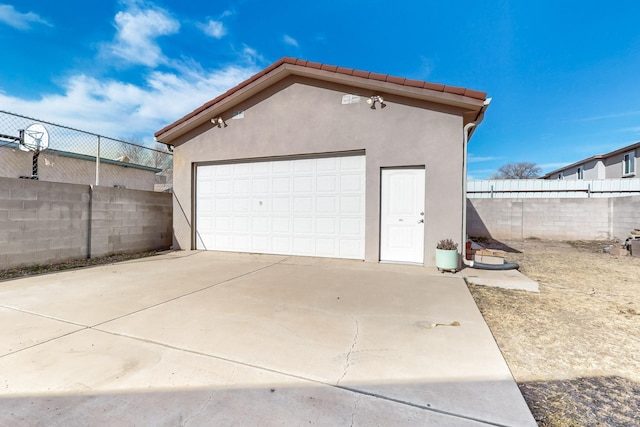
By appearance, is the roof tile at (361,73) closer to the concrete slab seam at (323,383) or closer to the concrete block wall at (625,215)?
the concrete slab seam at (323,383)

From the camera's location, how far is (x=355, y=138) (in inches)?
261

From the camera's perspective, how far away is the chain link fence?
21.4ft

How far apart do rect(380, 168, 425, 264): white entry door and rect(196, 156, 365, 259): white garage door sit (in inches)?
21.8

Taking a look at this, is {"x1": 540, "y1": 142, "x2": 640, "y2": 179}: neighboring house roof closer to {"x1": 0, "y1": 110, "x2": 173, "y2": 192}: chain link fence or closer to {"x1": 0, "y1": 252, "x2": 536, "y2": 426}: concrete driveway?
{"x1": 0, "y1": 252, "x2": 536, "y2": 426}: concrete driveway

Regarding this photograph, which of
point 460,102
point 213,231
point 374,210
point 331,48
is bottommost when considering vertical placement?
point 213,231

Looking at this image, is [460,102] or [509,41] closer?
[460,102]

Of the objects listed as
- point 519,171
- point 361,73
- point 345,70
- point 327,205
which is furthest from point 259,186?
point 519,171

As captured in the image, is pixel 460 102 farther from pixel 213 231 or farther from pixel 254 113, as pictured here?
pixel 213 231

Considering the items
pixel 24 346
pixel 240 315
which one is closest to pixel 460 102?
pixel 240 315

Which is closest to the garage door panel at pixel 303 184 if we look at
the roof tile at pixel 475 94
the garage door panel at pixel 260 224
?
the garage door panel at pixel 260 224

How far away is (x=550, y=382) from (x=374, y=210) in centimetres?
459

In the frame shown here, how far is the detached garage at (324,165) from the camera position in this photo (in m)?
5.98

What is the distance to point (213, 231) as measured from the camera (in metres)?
8.41

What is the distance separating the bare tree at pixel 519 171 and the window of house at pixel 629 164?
1644cm
